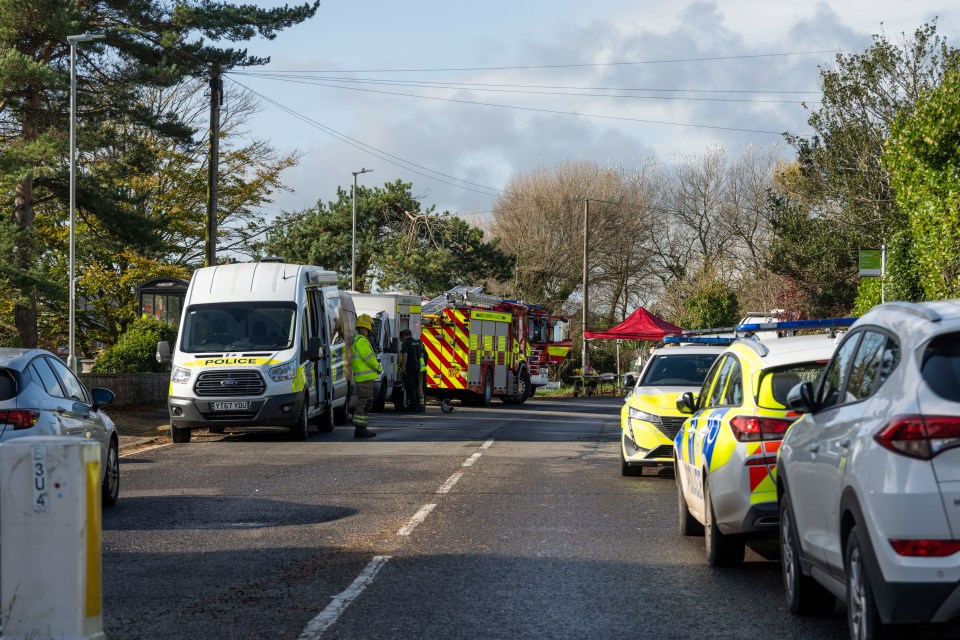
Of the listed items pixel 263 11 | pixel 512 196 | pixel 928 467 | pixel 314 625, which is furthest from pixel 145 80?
pixel 512 196

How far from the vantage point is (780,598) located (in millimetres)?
7742

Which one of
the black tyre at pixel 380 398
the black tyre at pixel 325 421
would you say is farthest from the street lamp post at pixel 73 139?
the black tyre at pixel 325 421

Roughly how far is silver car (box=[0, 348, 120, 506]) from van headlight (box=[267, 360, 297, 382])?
7870 millimetres

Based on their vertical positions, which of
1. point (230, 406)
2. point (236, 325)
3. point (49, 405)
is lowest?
point (230, 406)

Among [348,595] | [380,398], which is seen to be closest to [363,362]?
[380,398]

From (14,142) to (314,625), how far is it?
27892mm

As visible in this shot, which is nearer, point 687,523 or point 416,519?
point 687,523

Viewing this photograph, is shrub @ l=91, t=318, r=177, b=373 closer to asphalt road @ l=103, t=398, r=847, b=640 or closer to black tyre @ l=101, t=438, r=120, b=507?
asphalt road @ l=103, t=398, r=847, b=640

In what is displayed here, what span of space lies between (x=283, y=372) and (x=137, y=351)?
11829mm

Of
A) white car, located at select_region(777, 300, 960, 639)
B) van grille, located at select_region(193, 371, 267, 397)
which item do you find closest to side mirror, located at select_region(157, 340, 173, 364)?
van grille, located at select_region(193, 371, 267, 397)

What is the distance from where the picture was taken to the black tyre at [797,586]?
693 centimetres

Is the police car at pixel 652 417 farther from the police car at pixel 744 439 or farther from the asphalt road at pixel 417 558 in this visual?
the police car at pixel 744 439

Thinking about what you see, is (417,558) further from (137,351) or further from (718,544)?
(137,351)

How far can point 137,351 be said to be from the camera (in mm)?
31281
